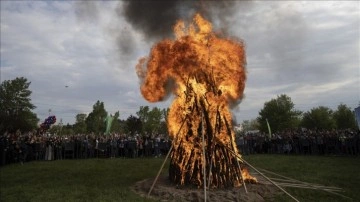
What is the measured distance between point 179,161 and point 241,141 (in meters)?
17.3

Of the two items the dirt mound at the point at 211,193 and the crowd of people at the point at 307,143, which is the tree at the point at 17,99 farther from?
the dirt mound at the point at 211,193

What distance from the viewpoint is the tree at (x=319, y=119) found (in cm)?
7088

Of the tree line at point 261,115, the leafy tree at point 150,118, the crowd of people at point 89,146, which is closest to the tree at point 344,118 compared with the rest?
the tree line at point 261,115

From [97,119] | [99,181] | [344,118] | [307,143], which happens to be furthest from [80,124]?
[99,181]

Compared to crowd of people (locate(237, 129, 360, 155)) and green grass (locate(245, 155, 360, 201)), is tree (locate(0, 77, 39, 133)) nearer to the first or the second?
crowd of people (locate(237, 129, 360, 155))

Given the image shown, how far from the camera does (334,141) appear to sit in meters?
27.5

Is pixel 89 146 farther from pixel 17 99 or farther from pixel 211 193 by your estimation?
pixel 17 99

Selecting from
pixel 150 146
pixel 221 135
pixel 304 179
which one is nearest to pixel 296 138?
pixel 150 146

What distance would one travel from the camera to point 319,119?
71500mm

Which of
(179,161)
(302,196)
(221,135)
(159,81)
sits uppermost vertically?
(159,81)

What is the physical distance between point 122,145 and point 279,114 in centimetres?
5464

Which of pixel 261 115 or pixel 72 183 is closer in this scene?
pixel 72 183

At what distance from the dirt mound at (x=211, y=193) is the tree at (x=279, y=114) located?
6365cm

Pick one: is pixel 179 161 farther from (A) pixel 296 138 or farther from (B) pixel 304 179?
(A) pixel 296 138
